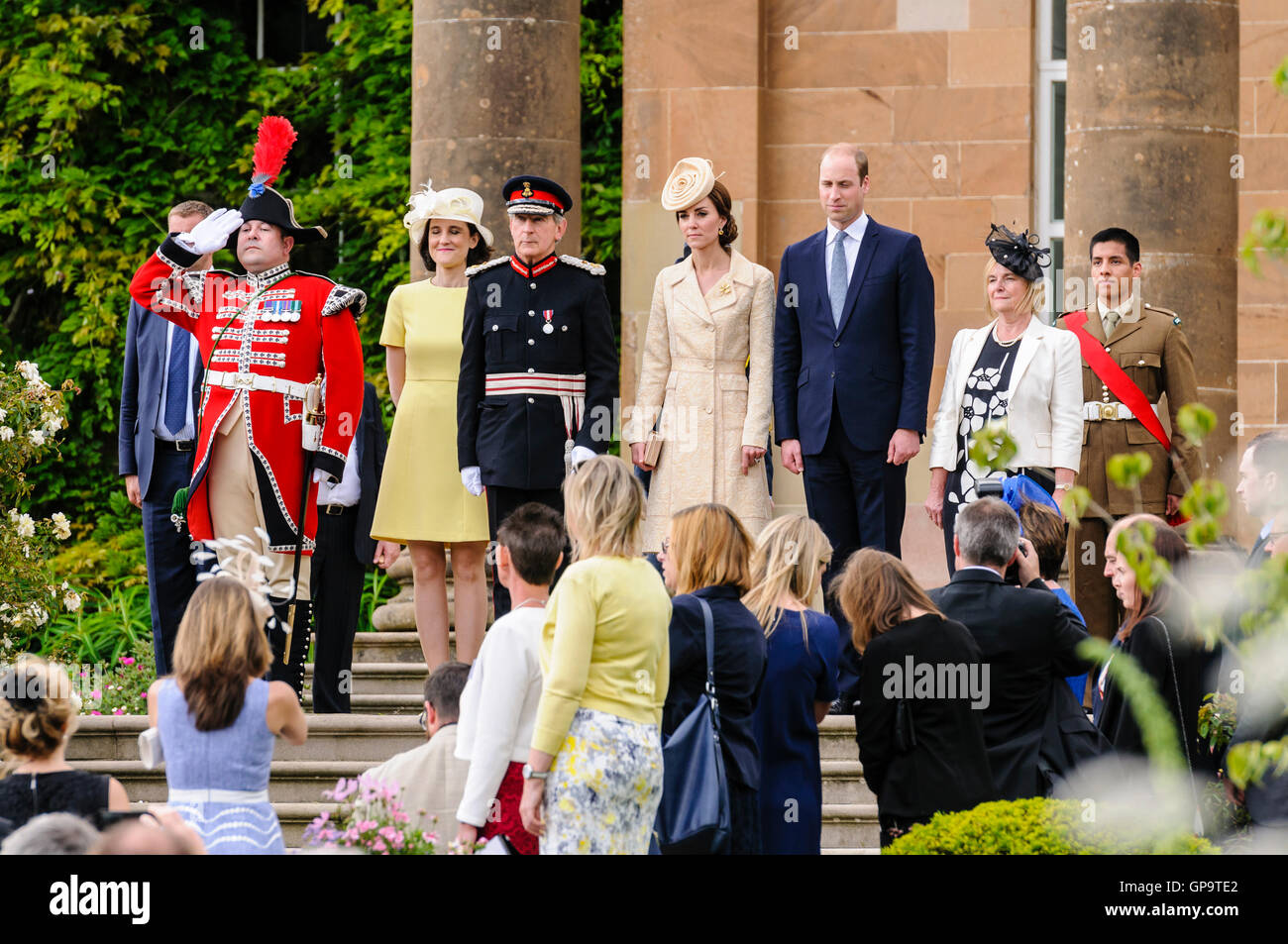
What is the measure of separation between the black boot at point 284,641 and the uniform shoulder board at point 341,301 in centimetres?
114

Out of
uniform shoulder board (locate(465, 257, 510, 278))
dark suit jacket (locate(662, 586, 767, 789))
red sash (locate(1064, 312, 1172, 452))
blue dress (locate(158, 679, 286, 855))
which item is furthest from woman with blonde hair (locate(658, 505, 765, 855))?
red sash (locate(1064, 312, 1172, 452))

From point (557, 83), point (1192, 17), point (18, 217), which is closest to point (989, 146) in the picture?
point (1192, 17)

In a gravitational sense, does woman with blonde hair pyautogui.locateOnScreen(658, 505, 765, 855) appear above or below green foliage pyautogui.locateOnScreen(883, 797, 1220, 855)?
above

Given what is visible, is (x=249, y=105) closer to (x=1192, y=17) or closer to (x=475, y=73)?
(x=475, y=73)

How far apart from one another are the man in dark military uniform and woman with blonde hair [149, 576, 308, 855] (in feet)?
8.39

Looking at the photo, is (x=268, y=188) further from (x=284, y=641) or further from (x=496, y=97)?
(x=496, y=97)

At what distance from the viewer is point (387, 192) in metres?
14.0

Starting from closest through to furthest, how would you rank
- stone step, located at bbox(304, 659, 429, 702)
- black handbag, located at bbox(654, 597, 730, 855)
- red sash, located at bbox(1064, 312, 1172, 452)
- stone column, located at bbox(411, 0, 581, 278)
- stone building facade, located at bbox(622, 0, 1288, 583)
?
black handbag, located at bbox(654, 597, 730, 855) → red sash, located at bbox(1064, 312, 1172, 452) → stone step, located at bbox(304, 659, 429, 702) → stone column, located at bbox(411, 0, 581, 278) → stone building facade, located at bbox(622, 0, 1288, 583)

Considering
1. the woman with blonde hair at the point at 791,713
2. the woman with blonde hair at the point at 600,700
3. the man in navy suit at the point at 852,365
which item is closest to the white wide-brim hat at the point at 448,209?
the man in navy suit at the point at 852,365

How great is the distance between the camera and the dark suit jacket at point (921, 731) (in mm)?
5887

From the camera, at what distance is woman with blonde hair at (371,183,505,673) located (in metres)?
8.15

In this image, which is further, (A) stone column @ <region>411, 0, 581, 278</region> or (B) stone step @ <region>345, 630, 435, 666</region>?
(A) stone column @ <region>411, 0, 581, 278</region>

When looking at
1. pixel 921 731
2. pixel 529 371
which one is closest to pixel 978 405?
pixel 529 371

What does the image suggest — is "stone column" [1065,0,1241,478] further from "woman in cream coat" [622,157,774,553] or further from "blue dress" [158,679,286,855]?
"blue dress" [158,679,286,855]
